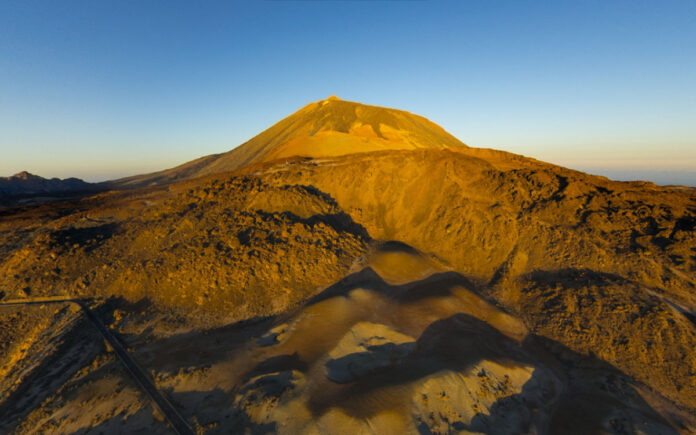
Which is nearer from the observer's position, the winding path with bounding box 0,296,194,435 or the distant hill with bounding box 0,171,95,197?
the winding path with bounding box 0,296,194,435

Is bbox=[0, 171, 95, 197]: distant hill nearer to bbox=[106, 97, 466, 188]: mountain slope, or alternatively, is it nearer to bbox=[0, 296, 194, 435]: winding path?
bbox=[106, 97, 466, 188]: mountain slope

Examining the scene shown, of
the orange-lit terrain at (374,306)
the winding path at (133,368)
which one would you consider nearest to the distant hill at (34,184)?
the orange-lit terrain at (374,306)

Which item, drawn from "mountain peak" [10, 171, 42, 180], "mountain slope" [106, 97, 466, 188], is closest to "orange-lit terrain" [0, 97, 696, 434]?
"mountain slope" [106, 97, 466, 188]

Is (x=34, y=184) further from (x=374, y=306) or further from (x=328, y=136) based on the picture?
(x=374, y=306)

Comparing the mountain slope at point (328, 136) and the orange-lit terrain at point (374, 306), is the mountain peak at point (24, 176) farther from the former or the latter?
the orange-lit terrain at point (374, 306)

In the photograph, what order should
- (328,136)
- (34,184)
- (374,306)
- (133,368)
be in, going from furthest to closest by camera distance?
(34,184), (328,136), (374,306), (133,368)

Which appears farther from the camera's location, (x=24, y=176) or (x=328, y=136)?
(x=24, y=176)

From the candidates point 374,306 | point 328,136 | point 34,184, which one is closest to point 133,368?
point 374,306
